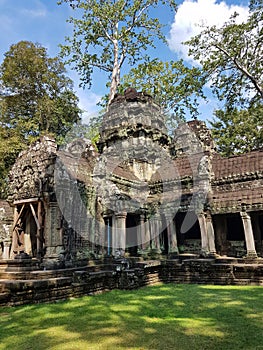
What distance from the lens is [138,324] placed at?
16.2 ft

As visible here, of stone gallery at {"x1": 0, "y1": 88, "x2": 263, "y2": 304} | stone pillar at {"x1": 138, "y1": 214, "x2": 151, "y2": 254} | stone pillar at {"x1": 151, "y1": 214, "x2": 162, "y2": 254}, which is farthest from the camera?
stone pillar at {"x1": 151, "y1": 214, "x2": 162, "y2": 254}

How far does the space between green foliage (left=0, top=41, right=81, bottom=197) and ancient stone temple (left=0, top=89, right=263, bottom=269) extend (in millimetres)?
8872

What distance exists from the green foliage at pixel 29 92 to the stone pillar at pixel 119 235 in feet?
43.3

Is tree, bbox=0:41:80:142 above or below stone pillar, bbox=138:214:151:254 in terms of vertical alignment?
above

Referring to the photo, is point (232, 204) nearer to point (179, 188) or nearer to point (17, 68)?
point (179, 188)

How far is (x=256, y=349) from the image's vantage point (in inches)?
146

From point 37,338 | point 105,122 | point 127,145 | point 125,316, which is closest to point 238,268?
point 125,316

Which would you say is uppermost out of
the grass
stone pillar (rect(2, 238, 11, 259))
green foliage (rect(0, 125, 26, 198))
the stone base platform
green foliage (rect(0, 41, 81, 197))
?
green foliage (rect(0, 41, 81, 197))

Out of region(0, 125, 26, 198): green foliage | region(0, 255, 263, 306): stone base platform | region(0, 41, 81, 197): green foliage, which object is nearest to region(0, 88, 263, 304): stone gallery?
region(0, 255, 263, 306): stone base platform

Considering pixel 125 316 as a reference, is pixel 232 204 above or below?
above

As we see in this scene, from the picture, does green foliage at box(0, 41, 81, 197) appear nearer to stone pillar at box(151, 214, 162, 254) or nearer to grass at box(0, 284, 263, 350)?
stone pillar at box(151, 214, 162, 254)

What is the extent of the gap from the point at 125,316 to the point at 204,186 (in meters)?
8.70

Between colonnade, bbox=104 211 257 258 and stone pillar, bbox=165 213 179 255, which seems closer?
colonnade, bbox=104 211 257 258

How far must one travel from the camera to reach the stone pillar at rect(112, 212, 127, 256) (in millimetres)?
11656
